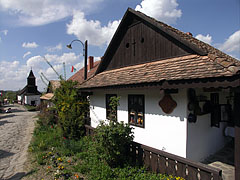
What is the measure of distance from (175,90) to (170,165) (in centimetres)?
202

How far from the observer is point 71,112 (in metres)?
7.02

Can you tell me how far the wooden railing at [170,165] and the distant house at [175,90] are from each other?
2.63 feet

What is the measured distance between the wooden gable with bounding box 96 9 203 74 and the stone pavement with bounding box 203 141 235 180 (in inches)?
141

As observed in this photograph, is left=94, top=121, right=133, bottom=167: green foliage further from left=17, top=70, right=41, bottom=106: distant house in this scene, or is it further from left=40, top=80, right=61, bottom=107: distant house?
left=17, top=70, right=41, bottom=106: distant house

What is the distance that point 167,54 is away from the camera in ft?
18.2

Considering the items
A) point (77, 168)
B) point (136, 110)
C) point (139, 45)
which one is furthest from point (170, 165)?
point (139, 45)

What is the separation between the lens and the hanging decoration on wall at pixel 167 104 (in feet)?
14.5

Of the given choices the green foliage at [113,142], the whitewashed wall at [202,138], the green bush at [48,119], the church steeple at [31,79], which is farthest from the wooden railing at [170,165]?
the church steeple at [31,79]

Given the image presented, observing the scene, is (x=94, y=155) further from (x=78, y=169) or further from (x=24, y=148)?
(x=24, y=148)

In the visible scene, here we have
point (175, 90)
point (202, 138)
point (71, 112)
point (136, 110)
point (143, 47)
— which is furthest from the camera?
point (71, 112)

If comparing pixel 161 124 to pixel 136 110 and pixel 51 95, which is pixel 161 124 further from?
pixel 51 95

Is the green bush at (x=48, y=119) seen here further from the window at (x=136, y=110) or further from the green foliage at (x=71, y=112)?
the window at (x=136, y=110)

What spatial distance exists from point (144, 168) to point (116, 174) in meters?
0.82

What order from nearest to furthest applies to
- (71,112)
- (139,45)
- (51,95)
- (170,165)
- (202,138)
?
(170,165) → (202,138) → (139,45) → (71,112) → (51,95)
